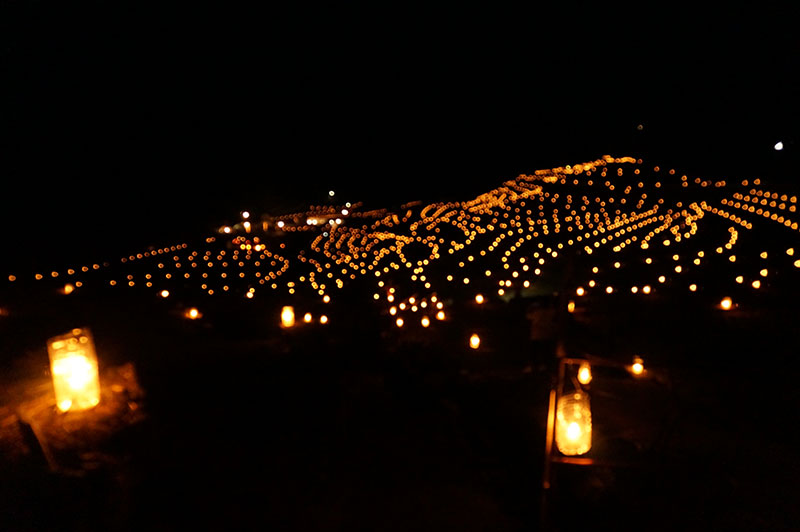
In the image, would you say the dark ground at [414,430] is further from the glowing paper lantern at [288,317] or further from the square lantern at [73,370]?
the square lantern at [73,370]

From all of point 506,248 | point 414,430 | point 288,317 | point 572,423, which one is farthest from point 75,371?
point 506,248

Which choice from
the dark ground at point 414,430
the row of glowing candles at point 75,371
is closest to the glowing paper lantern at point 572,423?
the row of glowing candles at point 75,371

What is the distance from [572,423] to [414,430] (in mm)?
2976

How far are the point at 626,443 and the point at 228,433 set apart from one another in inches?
161

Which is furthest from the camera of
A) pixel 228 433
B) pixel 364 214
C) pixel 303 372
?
pixel 364 214

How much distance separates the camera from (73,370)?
4281 millimetres

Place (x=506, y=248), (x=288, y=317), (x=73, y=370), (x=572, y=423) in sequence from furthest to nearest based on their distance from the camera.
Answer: (x=288, y=317) → (x=506, y=248) → (x=73, y=370) → (x=572, y=423)

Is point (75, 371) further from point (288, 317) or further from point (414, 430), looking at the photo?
point (288, 317)

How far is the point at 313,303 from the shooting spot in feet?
31.8

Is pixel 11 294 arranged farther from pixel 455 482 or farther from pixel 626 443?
pixel 626 443

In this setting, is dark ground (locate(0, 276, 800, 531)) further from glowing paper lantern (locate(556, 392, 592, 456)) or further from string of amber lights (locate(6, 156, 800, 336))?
string of amber lights (locate(6, 156, 800, 336))

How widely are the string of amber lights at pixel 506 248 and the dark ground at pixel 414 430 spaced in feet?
1.90

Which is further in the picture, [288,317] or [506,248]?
[288,317]

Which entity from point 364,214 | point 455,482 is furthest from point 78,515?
point 364,214
